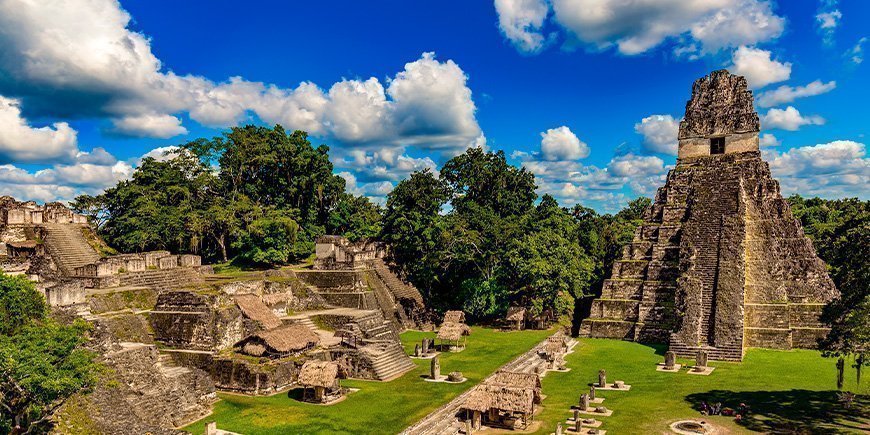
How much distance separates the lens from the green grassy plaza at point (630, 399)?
62.7 ft

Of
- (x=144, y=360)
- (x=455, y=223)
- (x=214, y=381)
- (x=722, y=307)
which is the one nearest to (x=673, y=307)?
(x=722, y=307)

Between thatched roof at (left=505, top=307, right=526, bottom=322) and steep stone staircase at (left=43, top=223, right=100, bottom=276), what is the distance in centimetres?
2563

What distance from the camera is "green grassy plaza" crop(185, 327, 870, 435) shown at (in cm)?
1911

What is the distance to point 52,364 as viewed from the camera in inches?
604

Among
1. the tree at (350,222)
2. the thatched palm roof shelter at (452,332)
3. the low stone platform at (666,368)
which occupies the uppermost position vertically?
the tree at (350,222)

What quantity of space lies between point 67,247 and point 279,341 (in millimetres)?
17251

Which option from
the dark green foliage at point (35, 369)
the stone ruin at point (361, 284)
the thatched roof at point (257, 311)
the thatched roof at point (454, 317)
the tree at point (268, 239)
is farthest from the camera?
the tree at point (268, 239)

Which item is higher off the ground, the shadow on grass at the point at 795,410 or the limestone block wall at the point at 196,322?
the limestone block wall at the point at 196,322

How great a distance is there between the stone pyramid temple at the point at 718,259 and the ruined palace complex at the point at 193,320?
47.3 ft

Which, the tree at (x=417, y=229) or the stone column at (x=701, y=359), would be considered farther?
the tree at (x=417, y=229)

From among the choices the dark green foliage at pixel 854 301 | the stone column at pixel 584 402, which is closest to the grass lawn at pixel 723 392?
the stone column at pixel 584 402

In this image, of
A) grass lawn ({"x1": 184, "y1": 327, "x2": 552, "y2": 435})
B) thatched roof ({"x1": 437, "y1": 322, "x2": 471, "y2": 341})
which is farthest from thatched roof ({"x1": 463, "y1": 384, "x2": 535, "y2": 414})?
thatched roof ({"x1": 437, "y1": 322, "x2": 471, "y2": 341})

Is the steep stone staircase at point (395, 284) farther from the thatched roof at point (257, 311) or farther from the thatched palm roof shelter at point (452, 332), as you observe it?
the thatched roof at point (257, 311)

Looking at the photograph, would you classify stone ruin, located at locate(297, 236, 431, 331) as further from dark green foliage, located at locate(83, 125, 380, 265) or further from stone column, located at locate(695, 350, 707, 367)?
stone column, located at locate(695, 350, 707, 367)
